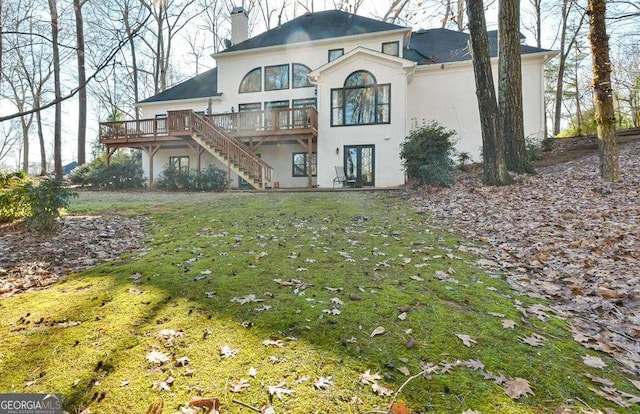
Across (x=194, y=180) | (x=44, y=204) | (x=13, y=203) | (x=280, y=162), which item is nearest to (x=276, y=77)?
(x=280, y=162)

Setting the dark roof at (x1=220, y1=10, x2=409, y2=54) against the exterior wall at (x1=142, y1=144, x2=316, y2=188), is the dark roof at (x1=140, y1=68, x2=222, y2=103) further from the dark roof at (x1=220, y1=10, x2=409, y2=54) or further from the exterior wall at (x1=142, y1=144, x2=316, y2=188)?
the exterior wall at (x1=142, y1=144, x2=316, y2=188)

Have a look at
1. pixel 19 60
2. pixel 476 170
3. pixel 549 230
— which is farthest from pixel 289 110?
pixel 19 60

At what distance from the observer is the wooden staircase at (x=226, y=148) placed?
15258mm

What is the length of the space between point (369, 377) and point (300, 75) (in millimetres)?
17914

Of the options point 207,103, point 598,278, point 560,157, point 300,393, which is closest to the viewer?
point 300,393

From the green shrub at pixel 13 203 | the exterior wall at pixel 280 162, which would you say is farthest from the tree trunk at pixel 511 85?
the green shrub at pixel 13 203

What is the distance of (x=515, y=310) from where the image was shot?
3.09 meters

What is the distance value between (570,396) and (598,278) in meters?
2.32

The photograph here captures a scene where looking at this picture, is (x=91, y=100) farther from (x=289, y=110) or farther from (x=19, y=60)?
(x=289, y=110)

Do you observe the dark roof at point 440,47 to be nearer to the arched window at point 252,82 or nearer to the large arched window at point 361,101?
the large arched window at point 361,101

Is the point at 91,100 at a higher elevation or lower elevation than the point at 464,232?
higher

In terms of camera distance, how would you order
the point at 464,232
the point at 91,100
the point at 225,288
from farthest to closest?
the point at 91,100 < the point at 464,232 < the point at 225,288

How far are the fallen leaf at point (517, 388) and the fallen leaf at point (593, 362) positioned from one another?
0.58m

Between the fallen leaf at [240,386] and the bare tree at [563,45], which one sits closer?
the fallen leaf at [240,386]
